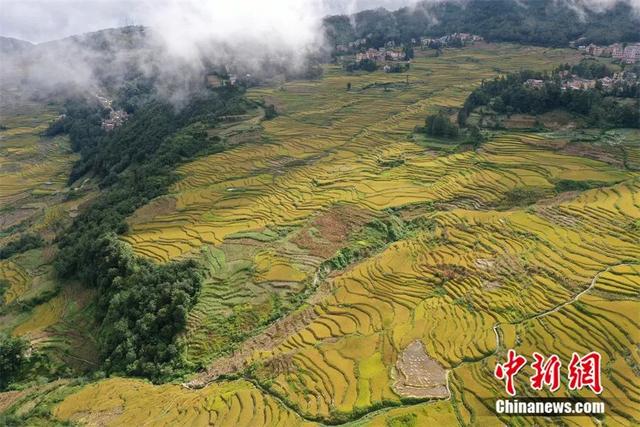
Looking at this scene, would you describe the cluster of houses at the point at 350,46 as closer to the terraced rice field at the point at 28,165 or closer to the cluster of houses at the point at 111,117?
the cluster of houses at the point at 111,117

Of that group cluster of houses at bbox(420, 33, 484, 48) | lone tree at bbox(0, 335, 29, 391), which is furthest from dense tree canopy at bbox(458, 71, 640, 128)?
cluster of houses at bbox(420, 33, 484, 48)

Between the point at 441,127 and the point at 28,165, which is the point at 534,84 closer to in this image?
the point at 441,127

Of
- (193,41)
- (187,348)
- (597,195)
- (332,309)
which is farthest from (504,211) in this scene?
(193,41)

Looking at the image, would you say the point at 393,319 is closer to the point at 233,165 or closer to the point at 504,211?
the point at 504,211

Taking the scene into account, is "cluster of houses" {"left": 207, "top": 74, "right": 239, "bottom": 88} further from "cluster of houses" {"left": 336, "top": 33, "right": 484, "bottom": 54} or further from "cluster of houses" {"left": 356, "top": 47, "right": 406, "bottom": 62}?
"cluster of houses" {"left": 336, "top": 33, "right": 484, "bottom": 54}

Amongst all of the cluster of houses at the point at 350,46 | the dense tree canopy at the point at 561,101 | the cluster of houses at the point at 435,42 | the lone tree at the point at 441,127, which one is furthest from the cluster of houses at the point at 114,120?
the dense tree canopy at the point at 561,101

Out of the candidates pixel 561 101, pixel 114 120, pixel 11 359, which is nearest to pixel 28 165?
pixel 114 120
